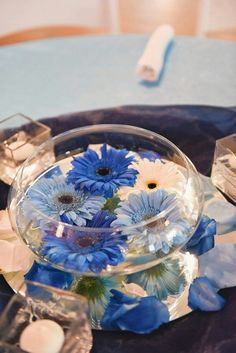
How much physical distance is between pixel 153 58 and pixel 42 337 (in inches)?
26.2

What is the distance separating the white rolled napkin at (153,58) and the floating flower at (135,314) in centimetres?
57

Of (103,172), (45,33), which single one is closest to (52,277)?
(103,172)

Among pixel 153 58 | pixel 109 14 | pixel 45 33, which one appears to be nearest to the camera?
pixel 153 58

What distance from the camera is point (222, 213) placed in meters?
0.66

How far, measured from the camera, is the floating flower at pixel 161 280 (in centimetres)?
57

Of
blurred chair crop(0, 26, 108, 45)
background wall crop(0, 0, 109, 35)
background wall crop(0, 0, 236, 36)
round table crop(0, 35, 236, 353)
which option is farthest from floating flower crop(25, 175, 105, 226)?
background wall crop(0, 0, 109, 35)

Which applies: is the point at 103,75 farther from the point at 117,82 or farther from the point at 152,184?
the point at 152,184

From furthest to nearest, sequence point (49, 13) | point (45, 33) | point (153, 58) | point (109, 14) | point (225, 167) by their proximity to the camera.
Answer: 1. point (49, 13)
2. point (109, 14)
3. point (45, 33)
4. point (153, 58)
5. point (225, 167)

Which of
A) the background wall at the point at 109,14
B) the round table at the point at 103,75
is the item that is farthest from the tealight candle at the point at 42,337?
the background wall at the point at 109,14

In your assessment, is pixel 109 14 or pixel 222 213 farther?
pixel 109 14

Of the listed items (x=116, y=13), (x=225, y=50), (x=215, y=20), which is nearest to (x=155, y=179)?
(x=225, y=50)

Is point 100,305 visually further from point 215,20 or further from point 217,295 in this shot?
point 215,20

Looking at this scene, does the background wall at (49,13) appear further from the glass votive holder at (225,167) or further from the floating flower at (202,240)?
the floating flower at (202,240)

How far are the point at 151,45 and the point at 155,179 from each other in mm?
470
